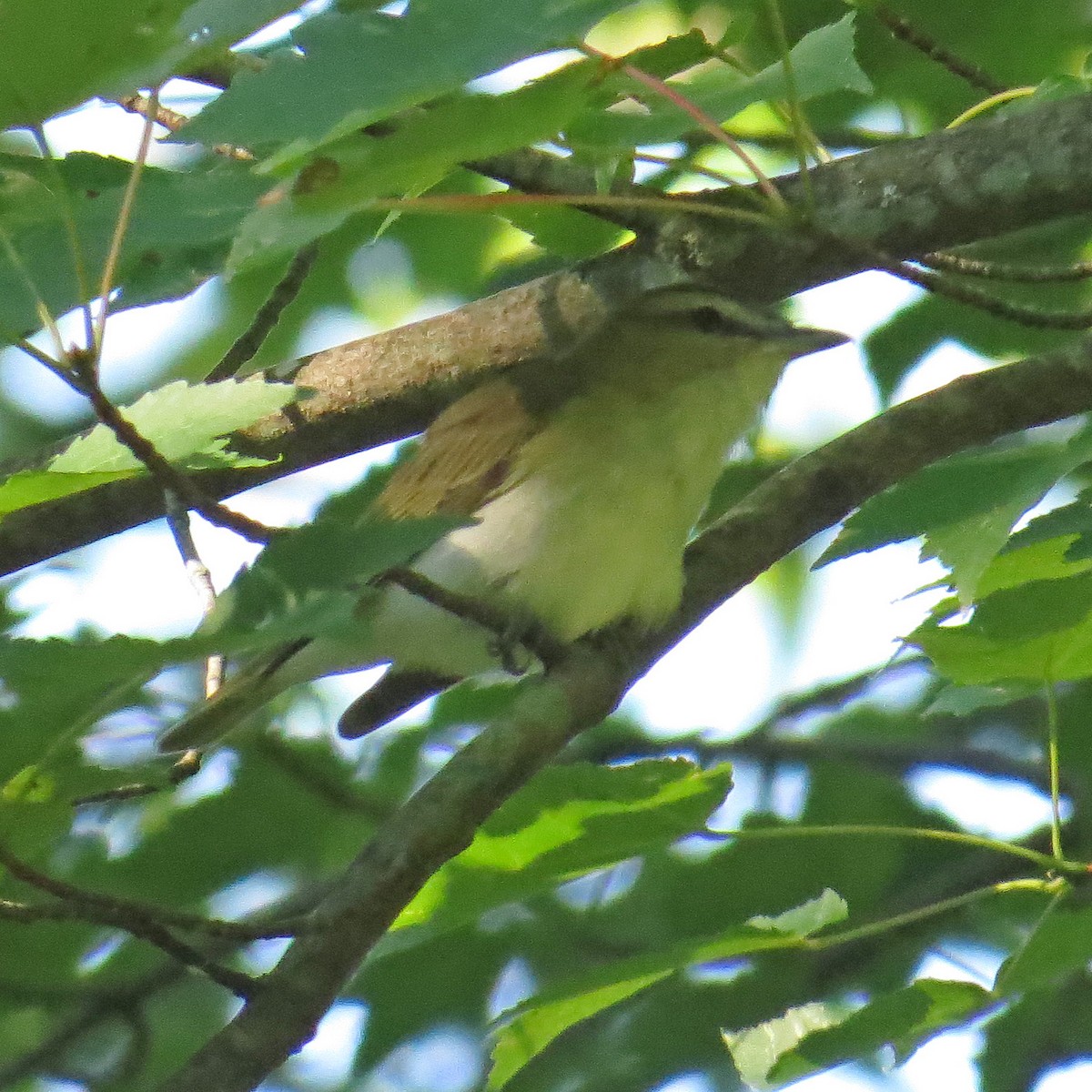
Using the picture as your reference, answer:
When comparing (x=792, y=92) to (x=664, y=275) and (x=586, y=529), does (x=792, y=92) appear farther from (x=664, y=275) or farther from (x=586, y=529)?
(x=586, y=529)

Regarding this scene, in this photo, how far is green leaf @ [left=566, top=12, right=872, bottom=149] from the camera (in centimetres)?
258

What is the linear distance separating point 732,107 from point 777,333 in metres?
2.25

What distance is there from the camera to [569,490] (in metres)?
4.55

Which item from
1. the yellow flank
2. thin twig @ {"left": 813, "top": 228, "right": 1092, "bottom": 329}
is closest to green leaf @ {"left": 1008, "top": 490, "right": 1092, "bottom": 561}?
thin twig @ {"left": 813, "top": 228, "right": 1092, "bottom": 329}

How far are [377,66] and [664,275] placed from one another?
73.8 inches

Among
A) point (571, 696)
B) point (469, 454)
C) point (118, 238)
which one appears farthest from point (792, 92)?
point (469, 454)

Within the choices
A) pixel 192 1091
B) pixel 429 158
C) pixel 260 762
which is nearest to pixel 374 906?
pixel 192 1091

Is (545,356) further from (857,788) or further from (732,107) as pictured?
(857,788)

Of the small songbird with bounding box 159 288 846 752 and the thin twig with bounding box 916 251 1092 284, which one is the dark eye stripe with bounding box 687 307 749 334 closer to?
the small songbird with bounding box 159 288 846 752

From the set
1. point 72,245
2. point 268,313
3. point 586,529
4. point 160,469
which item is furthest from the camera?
point 586,529

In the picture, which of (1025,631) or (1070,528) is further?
(1070,528)

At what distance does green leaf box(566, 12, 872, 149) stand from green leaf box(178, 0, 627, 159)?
570 millimetres

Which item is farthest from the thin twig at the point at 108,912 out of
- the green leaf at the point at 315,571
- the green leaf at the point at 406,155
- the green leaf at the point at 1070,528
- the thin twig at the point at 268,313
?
the thin twig at the point at 268,313

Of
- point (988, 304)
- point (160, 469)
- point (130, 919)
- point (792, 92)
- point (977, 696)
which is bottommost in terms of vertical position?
point (130, 919)
